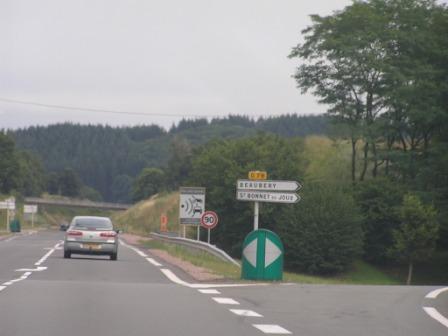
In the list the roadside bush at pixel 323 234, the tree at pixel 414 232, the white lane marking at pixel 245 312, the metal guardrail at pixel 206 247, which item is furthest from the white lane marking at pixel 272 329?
the roadside bush at pixel 323 234

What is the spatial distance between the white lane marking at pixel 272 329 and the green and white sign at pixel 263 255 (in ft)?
28.8

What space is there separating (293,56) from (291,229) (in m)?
10.9

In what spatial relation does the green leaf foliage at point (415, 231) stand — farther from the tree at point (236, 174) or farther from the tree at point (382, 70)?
the tree at point (236, 174)

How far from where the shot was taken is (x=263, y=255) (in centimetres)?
2028

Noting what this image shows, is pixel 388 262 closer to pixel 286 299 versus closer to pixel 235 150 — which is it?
pixel 235 150

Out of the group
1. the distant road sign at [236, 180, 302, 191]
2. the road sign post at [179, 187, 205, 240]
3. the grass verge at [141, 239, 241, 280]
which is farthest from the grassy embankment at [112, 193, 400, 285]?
the distant road sign at [236, 180, 302, 191]

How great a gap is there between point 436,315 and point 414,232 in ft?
147

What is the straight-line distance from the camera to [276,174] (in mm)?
71188

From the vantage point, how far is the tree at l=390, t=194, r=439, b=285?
57.0 meters

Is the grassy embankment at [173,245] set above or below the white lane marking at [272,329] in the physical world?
below

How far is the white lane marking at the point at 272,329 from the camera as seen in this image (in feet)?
35.3

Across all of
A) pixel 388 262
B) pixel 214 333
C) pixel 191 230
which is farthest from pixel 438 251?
pixel 214 333

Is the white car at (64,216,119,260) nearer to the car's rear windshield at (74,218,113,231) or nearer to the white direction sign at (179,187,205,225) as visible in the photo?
the car's rear windshield at (74,218,113,231)

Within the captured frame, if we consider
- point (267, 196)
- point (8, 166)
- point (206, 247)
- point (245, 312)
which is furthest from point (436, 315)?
point (8, 166)
